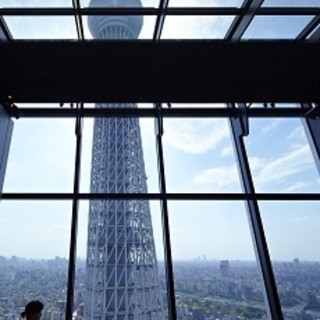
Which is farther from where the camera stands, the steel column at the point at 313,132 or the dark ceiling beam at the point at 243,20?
the steel column at the point at 313,132

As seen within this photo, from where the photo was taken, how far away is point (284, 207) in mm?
2576

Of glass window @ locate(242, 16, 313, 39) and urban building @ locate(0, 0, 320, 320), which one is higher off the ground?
glass window @ locate(242, 16, 313, 39)

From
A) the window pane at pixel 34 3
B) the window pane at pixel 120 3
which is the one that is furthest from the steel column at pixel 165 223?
the window pane at pixel 34 3

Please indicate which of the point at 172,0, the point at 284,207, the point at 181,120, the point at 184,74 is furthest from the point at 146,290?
the point at 172,0

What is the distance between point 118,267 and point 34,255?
120 centimetres

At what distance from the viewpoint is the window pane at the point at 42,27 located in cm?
226

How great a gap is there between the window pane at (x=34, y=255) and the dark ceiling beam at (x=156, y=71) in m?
1.28

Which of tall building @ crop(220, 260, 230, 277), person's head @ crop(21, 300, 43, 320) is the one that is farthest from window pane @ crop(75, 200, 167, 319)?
tall building @ crop(220, 260, 230, 277)

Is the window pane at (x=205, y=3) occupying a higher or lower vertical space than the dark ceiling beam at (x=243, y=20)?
higher

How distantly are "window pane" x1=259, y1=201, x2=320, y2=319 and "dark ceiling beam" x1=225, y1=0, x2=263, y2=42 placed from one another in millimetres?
1791

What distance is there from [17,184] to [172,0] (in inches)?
94.6

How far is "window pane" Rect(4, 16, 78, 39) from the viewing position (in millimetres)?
2258

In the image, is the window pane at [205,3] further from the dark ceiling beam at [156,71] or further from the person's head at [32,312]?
the person's head at [32,312]

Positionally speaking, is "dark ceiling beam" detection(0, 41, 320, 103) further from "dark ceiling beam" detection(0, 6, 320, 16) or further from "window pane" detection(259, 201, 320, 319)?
"window pane" detection(259, 201, 320, 319)
